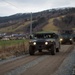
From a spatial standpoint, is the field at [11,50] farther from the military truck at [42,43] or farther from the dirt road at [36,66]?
the dirt road at [36,66]

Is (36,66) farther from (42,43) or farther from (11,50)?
(11,50)

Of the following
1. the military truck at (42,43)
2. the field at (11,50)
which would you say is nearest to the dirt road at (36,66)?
the field at (11,50)

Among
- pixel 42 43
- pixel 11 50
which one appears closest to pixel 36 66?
pixel 42 43

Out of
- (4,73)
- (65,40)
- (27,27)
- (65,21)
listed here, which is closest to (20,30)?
(27,27)

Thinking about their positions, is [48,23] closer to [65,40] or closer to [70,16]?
[70,16]

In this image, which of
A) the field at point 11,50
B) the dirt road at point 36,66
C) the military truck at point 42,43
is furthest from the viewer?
the military truck at point 42,43

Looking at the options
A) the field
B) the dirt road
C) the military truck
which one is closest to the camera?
the dirt road

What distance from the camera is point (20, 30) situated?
154750 mm

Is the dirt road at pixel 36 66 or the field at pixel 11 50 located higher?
the dirt road at pixel 36 66

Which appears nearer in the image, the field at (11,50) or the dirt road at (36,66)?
the dirt road at (36,66)

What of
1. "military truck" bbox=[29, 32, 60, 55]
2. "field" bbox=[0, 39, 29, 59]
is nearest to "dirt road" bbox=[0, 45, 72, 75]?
"field" bbox=[0, 39, 29, 59]

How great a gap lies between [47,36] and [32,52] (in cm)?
219

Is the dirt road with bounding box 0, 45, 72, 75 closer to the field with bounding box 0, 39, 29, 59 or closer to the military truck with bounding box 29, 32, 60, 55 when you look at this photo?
the field with bounding box 0, 39, 29, 59

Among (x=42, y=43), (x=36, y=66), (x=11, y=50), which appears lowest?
(x=11, y=50)
